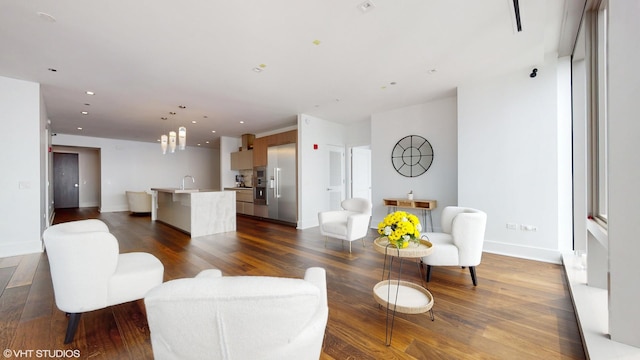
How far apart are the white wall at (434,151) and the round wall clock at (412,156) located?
87 millimetres

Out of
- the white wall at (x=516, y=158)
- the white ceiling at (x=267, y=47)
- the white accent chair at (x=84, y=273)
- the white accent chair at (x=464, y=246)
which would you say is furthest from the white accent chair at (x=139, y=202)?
the white wall at (x=516, y=158)

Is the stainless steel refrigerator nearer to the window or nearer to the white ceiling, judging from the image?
the white ceiling

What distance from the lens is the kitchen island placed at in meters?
5.08

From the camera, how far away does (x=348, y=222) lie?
3.96 meters

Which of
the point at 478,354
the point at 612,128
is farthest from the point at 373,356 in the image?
the point at 612,128

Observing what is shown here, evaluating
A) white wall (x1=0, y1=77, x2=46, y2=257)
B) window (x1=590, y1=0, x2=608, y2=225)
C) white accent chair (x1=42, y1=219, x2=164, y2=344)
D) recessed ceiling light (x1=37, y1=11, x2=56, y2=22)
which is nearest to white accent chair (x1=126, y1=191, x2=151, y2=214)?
white wall (x1=0, y1=77, x2=46, y2=257)

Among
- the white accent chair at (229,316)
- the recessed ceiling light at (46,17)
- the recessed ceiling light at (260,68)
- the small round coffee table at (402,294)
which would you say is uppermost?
the recessed ceiling light at (260,68)

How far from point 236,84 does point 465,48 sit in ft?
11.0

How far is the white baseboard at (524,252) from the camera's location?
11.3ft

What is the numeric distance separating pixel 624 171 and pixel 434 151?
12.2 ft

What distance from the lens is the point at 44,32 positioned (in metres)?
2.55

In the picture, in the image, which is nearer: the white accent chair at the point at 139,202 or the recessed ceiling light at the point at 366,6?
the recessed ceiling light at the point at 366,6

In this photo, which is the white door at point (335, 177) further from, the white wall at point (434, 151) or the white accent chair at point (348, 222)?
the white accent chair at point (348, 222)

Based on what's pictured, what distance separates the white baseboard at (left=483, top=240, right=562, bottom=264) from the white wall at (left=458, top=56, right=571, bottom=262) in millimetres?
11
